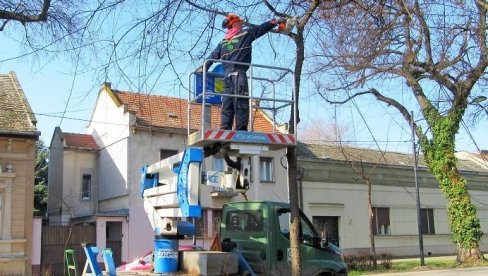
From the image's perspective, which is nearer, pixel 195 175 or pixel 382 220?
pixel 195 175

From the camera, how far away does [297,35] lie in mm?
8180

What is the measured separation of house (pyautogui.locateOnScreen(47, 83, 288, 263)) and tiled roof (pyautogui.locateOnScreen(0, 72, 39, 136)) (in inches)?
166

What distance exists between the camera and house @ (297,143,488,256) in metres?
32.9

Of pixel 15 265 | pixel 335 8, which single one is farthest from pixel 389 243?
pixel 335 8

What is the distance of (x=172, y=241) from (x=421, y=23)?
559cm

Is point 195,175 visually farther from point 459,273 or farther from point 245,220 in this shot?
point 459,273

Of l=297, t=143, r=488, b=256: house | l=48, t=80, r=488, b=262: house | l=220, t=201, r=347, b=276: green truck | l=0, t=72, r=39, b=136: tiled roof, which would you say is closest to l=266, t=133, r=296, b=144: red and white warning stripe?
l=220, t=201, r=347, b=276: green truck

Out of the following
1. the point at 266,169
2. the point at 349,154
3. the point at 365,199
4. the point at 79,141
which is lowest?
the point at 365,199

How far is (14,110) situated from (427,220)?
88.5 ft

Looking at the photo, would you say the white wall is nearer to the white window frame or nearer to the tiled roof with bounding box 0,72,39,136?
the white window frame

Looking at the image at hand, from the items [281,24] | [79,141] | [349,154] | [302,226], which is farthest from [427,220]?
[281,24]

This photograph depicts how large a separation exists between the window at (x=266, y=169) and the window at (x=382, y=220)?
7843 mm

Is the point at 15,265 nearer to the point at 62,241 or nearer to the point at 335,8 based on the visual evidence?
the point at 62,241

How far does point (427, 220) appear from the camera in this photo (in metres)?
38.3
